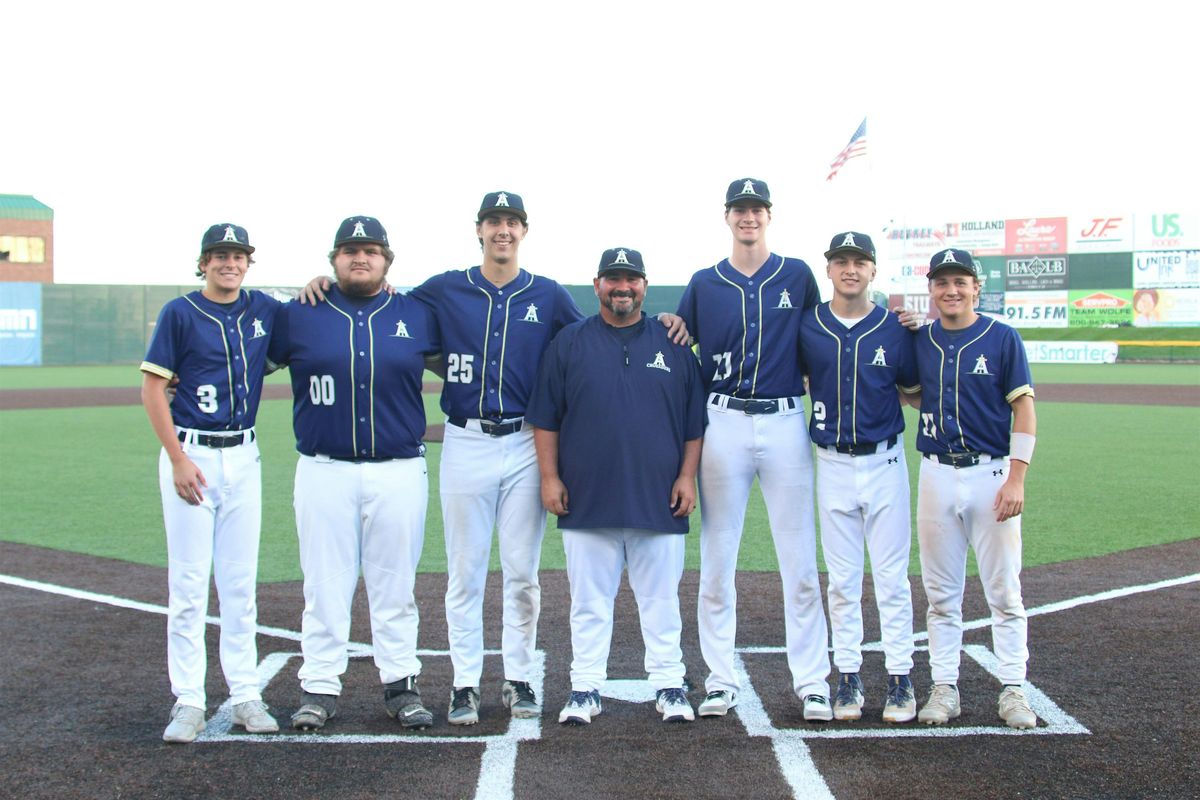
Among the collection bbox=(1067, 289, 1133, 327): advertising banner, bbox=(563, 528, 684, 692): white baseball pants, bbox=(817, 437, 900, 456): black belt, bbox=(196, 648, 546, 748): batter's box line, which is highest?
bbox=(1067, 289, 1133, 327): advertising banner

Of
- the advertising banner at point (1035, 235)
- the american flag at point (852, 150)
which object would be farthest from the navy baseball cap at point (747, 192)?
the advertising banner at point (1035, 235)

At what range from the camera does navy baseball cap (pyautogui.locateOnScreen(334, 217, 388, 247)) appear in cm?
468

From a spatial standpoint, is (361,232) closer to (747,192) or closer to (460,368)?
(460,368)

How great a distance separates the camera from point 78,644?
5637mm

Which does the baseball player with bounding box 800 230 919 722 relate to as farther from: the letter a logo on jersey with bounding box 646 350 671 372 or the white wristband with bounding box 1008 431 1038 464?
the letter a logo on jersey with bounding box 646 350 671 372

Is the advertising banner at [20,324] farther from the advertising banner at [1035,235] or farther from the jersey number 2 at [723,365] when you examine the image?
the advertising banner at [1035,235]

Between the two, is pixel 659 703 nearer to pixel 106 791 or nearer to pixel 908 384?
pixel 908 384

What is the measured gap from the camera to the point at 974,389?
4.64 metres

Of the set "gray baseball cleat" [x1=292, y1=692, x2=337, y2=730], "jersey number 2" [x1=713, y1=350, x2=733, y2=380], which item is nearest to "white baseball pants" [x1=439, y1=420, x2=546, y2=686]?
"gray baseball cleat" [x1=292, y1=692, x2=337, y2=730]

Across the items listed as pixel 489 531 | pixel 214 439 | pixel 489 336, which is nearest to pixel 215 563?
pixel 214 439

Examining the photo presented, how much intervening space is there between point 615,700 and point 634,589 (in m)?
0.52

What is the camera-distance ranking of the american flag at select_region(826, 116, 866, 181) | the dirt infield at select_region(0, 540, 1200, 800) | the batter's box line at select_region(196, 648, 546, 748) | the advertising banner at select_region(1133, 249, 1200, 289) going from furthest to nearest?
the advertising banner at select_region(1133, 249, 1200, 289) < the american flag at select_region(826, 116, 866, 181) < the batter's box line at select_region(196, 648, 546, 748) < the dirt infield at select_region(0, 540, 1200, 800)

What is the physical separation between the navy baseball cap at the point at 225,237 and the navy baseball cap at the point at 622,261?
1536 mm

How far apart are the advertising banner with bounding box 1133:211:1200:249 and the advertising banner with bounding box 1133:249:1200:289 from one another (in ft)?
1.94
